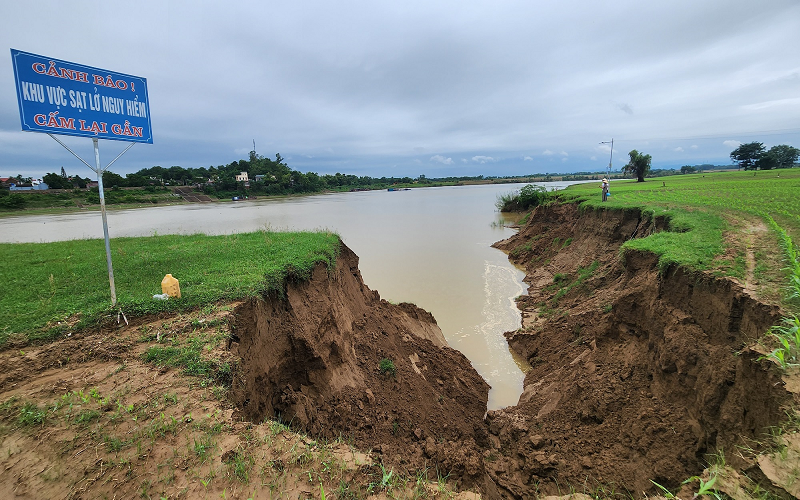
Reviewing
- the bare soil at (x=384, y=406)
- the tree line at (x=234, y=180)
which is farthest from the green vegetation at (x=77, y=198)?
the bare soil at (x=384, y=406)

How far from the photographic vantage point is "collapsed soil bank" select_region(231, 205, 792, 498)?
4.55 metres

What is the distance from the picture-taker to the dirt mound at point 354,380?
4.93 m

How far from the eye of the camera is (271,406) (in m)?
4.94

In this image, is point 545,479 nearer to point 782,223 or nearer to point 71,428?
point 71,428

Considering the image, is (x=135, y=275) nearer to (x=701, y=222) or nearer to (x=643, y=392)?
(x=643, y=392)

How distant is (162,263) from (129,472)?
6.59 m

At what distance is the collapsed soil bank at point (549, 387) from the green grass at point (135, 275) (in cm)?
70

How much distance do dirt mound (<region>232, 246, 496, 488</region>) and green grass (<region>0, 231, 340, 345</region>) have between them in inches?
26.1

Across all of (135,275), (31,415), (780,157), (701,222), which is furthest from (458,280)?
(780,157)

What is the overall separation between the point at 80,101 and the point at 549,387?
33.4 ft

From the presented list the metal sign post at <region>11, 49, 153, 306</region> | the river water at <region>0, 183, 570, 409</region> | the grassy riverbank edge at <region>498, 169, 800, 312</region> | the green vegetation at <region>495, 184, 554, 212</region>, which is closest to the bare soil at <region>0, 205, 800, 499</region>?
the grassy riverbank edge at <region>498, 169, 800, 312</region>

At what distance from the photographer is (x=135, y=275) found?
7.37m

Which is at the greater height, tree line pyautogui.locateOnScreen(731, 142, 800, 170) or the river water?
tree line pyautogui.locateOnScreen(731, 142, 800, 170)

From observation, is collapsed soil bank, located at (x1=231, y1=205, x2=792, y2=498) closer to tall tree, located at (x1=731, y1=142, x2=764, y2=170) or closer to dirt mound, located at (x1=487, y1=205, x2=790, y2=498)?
dirt mound, located at (x1=487, y1=205, x2=790, y2=498)
